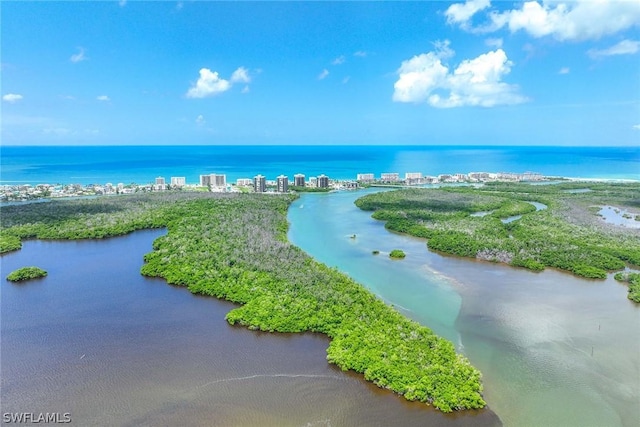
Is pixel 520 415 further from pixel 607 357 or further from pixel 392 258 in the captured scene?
pixel 392 258

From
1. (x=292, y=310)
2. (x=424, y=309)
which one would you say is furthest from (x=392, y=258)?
(x=292, y=310)

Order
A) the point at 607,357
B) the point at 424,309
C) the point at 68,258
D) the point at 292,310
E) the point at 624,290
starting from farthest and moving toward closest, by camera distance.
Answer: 1. the point at 68,258
2. the point at 624,290
3. the point at 424,309
4. the point at 292,310
5. the point at 607,357

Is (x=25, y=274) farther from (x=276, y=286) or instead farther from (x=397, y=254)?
(x=397, y=254)

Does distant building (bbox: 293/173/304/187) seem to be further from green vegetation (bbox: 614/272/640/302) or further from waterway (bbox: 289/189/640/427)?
green vegetation (bbox: 614/272/640/302)

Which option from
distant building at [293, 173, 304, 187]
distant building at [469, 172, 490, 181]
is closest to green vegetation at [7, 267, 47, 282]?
distant building at [293, 173, 304, 187]

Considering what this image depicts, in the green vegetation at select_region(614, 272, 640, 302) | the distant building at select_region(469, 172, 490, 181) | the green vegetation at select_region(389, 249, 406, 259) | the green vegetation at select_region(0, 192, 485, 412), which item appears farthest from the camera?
the distant building at select_region(469, 172, 490, 181)

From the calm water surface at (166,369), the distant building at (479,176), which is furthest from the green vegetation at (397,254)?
the distant building at (479,176)

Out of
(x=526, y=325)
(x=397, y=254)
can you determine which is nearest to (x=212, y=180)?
(x=397, y=254)
